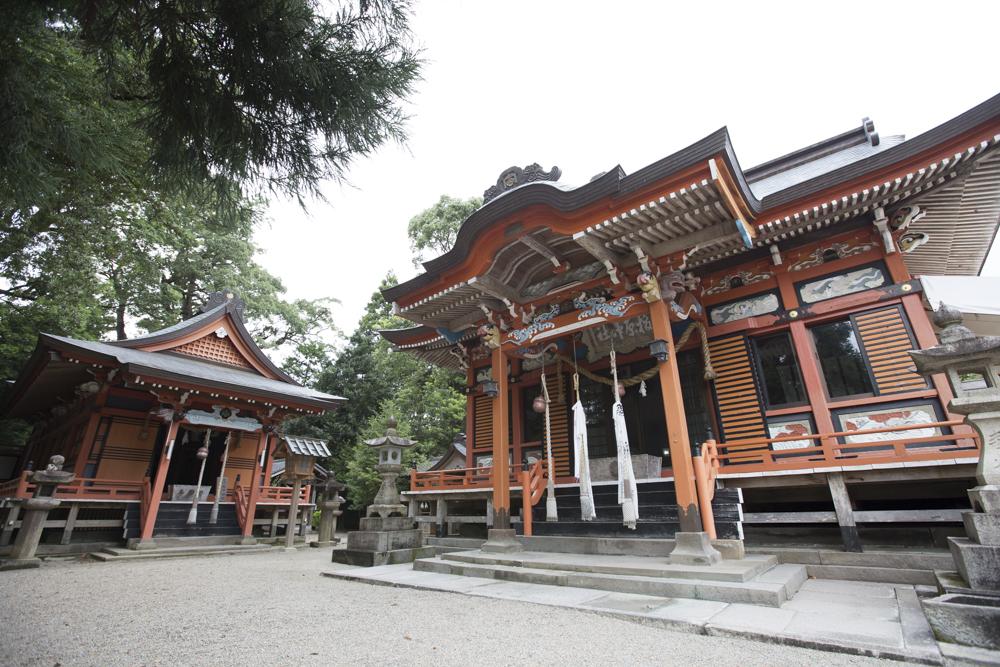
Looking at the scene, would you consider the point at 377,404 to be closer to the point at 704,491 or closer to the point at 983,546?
the point at 704,491

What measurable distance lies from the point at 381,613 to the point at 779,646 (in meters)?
3.17

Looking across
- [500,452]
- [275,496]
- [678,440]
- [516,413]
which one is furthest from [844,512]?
[275,496]

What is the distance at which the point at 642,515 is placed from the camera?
6.20 m

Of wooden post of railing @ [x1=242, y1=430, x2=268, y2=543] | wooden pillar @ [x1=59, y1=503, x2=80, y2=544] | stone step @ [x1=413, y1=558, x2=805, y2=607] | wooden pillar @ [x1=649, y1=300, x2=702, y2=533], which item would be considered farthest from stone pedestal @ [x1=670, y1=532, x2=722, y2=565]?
wooden pillar @ [x1=59, y1=503, x2=80, y2=544]

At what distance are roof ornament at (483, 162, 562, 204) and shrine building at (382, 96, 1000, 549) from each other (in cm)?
4

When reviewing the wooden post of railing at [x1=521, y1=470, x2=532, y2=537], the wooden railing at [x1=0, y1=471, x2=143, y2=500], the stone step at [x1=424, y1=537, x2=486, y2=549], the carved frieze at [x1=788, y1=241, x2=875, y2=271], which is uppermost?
the carved frieze at [x1=788, y1=241, x2=875, y2=271]

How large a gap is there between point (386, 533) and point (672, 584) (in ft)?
16.0

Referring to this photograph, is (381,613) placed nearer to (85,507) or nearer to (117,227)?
(117,227)

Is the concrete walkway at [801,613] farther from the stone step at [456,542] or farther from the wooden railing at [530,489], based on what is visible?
the stone step at [456,542]

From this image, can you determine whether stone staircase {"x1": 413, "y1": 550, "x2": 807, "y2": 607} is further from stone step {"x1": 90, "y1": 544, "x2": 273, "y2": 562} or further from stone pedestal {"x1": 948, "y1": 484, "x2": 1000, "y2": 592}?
stone step {"x1": 90, "y1": 544, "x2": 273, "y2": 562}

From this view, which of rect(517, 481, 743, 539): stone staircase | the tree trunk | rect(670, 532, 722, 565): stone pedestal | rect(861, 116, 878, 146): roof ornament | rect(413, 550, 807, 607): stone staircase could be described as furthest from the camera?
the tree trunk

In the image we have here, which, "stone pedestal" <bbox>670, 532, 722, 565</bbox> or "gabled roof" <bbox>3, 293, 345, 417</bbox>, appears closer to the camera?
"stone pedestal" <bbox>670, 532, 722, 565</bbox>

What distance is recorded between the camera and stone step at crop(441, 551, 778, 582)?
14.2ft

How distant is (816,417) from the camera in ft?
21.4
